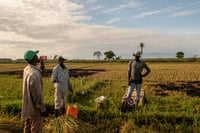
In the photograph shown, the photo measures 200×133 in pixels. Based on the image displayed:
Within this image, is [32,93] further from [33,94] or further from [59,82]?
[59,82]

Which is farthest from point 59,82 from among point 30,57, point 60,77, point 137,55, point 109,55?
point 109,55

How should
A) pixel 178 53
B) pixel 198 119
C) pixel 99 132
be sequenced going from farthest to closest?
1. pixel 178 53
2. pixel 198 119
3. pixel 99 132

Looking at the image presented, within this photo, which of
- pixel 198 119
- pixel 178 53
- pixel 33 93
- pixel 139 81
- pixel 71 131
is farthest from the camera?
pixel 178 53

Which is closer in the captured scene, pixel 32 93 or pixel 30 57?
pixel 32 93

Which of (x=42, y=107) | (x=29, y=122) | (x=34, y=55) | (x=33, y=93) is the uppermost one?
(x=34, y=55)

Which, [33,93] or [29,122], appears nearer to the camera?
[33,93]

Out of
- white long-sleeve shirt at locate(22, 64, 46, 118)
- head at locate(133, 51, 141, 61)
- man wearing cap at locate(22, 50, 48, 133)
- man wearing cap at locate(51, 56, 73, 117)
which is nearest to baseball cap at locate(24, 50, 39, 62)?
man wearing cap at locate(22, 50, 48, 133)

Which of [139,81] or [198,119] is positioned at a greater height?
[139,81]

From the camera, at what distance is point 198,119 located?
5.99m

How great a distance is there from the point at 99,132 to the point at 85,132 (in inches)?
18.9

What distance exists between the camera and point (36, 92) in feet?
12.0

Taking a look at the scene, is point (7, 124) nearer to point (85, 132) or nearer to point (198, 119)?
point (85, 132)

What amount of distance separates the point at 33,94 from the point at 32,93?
3 cm

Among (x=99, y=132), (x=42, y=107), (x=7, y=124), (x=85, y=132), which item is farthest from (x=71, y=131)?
(x=7, y=124)
